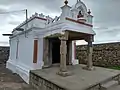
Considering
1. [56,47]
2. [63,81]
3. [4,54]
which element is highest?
[56,47]

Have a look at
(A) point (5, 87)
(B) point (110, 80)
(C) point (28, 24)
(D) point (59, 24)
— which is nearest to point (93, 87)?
(B) point (110, 80)

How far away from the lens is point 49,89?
5.26m

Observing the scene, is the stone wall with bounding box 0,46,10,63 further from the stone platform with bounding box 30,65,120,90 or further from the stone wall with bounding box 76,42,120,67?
the stone platform with bounding box 30,65,120,90

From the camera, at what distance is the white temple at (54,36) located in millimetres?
6145

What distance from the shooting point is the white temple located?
20.2 feet

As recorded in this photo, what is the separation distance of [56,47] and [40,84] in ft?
12.3

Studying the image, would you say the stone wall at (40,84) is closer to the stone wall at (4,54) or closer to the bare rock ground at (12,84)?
the bare rock ground at (12,84)

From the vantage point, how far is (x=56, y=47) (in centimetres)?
928

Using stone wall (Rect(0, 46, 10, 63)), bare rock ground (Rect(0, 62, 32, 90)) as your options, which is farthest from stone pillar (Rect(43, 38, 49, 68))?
stone wall (Rect(0, 46, 10, 63))

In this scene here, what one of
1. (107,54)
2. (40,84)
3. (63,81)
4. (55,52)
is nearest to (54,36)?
(55,52)

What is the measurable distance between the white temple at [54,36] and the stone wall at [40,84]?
82 centimetres

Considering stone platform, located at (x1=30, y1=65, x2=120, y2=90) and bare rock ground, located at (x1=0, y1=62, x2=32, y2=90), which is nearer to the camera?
stone platform, located at (x1=30, y1=65, x2=120, y2=90)

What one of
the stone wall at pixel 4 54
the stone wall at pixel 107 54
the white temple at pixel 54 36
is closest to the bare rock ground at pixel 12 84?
the white temple at pixel 54 36

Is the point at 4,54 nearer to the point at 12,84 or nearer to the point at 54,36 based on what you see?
the point at 12,84
